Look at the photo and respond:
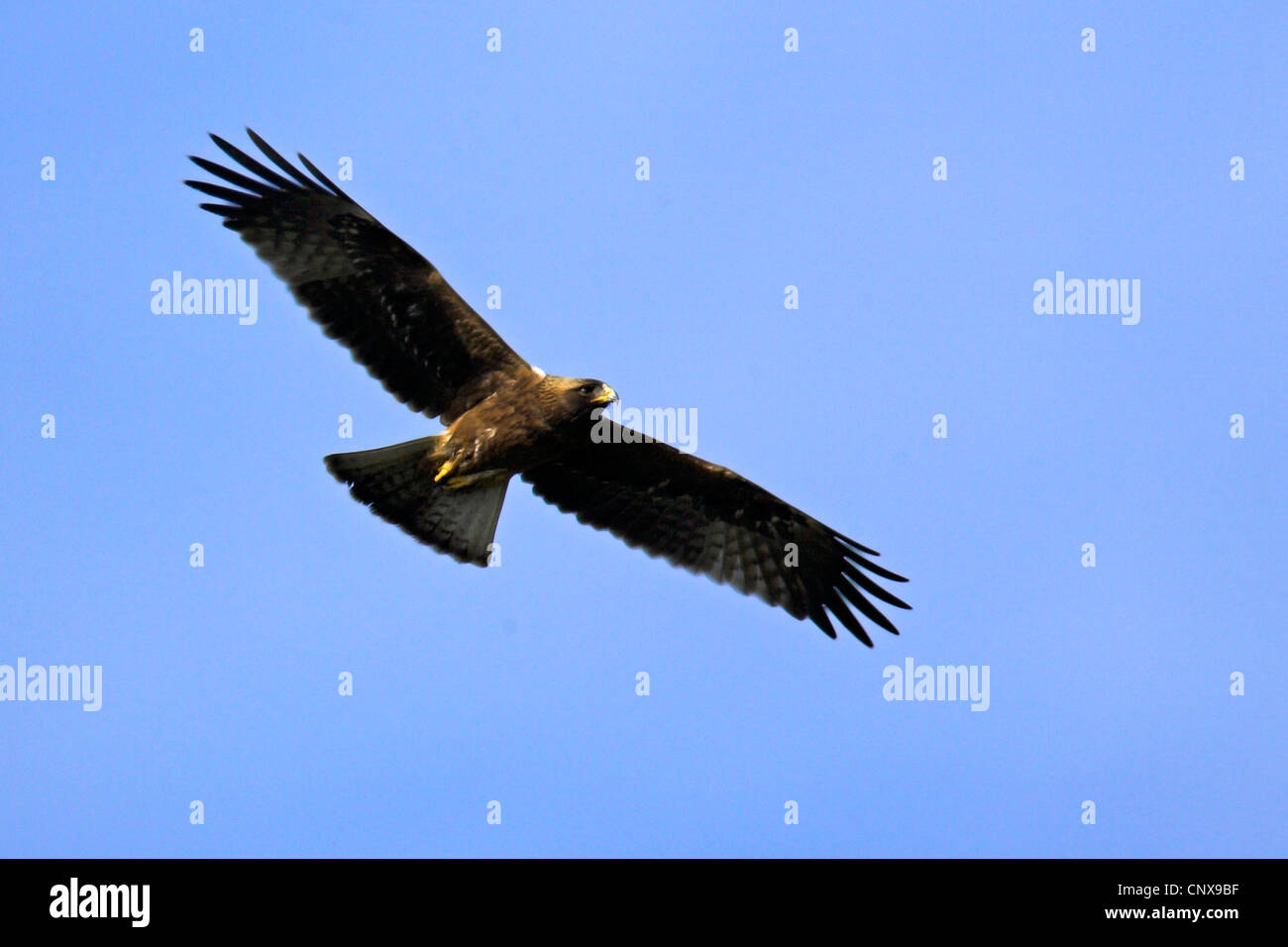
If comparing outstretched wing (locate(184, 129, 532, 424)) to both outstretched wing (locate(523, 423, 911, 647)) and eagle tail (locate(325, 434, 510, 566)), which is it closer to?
eagle tail (locate(325, 434, 510, 566))

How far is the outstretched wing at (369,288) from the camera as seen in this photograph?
10.3m

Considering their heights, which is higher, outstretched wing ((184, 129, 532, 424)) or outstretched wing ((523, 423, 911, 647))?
outstretched wing ((184, 129, 532, 424))

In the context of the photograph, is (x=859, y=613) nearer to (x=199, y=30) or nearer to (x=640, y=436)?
(x=640, y=436)

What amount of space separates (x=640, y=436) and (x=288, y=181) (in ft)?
10.2

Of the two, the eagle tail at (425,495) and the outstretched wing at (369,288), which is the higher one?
the outstretched wing at (369,288)

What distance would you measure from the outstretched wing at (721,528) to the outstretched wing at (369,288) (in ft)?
3.51

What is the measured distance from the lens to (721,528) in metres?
11.4

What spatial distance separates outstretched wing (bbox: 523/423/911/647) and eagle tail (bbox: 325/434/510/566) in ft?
2.21

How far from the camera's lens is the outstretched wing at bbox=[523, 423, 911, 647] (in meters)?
11.1

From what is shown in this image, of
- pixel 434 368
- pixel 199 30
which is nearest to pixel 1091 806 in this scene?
pixel 434 368

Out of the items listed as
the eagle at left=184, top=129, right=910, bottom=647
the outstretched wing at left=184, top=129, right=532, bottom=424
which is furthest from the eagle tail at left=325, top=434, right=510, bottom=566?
the outstretched wing at left=184, top=129, right=532, bottom=424

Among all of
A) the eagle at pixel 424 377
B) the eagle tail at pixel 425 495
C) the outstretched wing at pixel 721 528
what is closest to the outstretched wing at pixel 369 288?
the eagle at pixel 424 377

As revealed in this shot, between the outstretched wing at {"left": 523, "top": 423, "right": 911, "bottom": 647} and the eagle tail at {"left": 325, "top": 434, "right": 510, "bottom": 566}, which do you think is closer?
the eagle tail at {"left": 325, "top": 434, "right": 510, "bottom": 566}

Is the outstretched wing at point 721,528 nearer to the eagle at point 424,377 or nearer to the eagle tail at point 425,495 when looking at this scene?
the eagle at point 424,377
